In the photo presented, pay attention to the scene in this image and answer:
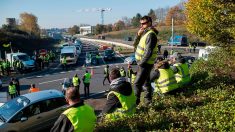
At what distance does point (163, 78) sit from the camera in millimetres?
9516

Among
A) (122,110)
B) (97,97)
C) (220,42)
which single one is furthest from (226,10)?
(122,110)

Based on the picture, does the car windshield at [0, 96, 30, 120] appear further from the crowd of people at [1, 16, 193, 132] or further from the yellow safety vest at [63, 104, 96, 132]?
the yellow safety vest at [63, 104, 96, 132]

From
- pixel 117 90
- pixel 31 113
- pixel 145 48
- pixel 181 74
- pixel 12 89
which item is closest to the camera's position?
pixel 117 90

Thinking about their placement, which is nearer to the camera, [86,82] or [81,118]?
[81,118]

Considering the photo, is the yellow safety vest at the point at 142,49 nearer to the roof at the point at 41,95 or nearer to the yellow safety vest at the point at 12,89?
the roof at the point at 41,95

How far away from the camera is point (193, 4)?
18750 mm

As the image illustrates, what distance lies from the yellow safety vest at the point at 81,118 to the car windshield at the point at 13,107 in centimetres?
697

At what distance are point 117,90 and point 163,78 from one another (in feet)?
9.74

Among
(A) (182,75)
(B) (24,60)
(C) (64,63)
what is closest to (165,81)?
(A) (182,75)

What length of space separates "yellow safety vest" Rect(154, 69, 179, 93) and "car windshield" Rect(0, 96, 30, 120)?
190 inches

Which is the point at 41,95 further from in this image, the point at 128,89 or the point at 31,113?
the point at 128,89

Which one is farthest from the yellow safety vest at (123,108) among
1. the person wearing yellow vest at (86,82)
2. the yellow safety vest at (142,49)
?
the person wearing yellow vest at (86,82)

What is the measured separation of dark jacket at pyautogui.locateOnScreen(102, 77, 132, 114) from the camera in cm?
682

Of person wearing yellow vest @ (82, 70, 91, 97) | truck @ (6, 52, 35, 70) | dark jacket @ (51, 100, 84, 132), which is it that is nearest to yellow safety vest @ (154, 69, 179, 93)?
dark jacket @ (51, 100, 84, 132)
